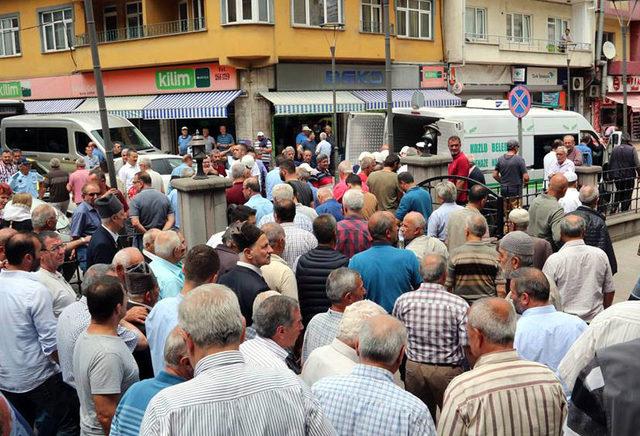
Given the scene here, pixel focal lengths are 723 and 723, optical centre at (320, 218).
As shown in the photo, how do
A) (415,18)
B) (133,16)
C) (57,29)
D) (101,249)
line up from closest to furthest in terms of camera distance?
(101,249), (133,16), (415,18), (57,29)

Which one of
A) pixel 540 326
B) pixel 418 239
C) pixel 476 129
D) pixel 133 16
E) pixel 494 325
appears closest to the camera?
pixel 494 325

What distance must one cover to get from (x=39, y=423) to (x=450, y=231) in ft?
15.6

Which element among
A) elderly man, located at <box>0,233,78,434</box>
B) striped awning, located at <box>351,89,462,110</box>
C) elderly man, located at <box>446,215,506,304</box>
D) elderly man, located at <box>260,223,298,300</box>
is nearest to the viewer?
elderly man, located at <box>0,233,78,434</box>

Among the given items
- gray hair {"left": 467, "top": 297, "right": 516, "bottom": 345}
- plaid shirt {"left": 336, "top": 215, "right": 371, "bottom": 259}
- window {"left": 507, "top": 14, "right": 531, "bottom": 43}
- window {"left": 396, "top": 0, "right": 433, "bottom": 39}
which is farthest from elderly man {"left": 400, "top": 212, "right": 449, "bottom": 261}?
window {"left": 507, "top": 14, "right": 531, "bottom": 43}

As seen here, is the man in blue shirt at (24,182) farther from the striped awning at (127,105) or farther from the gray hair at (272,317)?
the striped awning at (127,105)

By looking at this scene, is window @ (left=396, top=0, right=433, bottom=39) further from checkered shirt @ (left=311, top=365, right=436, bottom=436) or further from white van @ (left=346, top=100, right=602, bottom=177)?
checkered shirt @ (left=311, top=365, right=436, bottom=436)

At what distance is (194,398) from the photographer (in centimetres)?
268

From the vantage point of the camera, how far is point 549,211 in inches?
336

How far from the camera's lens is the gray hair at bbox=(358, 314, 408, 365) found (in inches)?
136

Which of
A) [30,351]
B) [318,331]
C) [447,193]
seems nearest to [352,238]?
[447,193]

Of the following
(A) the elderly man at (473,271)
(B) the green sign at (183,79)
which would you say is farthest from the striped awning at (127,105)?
(A) the elderly man at (473,271)

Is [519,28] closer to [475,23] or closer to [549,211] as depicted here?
[475,23]

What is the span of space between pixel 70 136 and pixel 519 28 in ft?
72.7

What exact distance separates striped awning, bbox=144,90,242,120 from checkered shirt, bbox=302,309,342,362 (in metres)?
20.2
